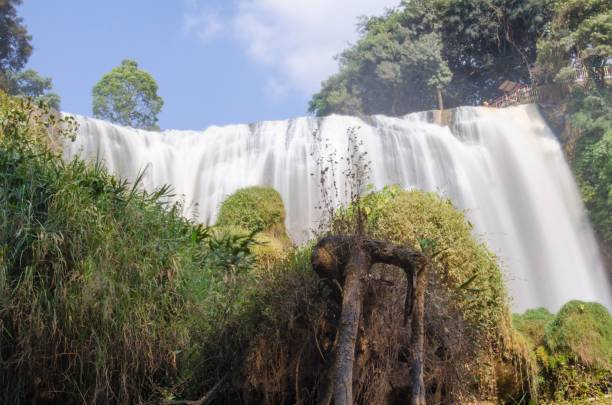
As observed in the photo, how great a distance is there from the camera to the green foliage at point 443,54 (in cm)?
3180

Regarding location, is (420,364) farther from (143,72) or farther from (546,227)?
(143,72)

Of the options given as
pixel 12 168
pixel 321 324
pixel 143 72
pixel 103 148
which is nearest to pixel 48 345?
pixel 12 168

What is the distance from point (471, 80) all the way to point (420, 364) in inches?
1296

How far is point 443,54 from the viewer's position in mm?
33812

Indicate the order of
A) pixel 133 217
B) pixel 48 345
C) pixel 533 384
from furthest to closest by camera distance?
1. pixel 533 384
2. pixel 133 217
3. pixel 48 345

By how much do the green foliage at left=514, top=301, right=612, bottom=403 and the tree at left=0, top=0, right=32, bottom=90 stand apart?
95.8ft

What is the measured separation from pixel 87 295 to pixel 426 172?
1535cm

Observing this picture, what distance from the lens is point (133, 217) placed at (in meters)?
6.05

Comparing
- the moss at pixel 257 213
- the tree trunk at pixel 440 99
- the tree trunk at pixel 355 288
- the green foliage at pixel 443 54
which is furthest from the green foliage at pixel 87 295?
the green foliage at pixel 443 54

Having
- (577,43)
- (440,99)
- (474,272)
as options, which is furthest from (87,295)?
(440,99)

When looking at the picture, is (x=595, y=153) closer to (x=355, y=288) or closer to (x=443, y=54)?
(x=443, y=54)

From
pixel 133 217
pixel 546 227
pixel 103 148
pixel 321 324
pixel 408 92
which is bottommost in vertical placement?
pixel 321 324

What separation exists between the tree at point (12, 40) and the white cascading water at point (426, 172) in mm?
15783

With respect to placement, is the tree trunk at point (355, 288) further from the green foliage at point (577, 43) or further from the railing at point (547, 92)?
the railing at point (547, 92)
